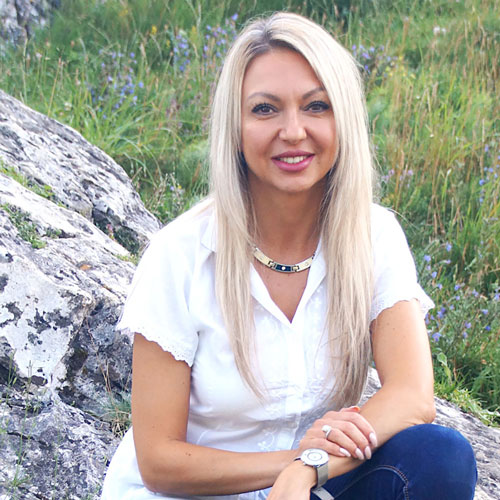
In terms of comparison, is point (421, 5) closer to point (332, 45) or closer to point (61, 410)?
point (332, 45)

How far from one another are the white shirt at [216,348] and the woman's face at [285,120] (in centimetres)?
24

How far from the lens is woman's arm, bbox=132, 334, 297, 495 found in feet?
6.92

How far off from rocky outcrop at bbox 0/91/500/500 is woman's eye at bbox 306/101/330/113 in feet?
3.24

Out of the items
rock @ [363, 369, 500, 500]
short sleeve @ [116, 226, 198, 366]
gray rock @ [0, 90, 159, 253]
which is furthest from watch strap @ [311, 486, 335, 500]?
gray rock @ [0, 90, 159, 253]

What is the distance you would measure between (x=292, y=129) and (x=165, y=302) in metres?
0.58

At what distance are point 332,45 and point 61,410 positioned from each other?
1.41 meters

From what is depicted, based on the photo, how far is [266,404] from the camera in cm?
220

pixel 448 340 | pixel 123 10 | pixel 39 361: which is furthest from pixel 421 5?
pixel 39 361

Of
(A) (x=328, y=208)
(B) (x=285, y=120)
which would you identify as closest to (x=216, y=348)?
(A) (x=328, y=208)

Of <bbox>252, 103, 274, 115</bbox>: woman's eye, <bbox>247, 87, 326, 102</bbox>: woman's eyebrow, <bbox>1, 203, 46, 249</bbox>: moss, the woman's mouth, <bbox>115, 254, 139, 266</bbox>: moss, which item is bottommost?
<bbox>115, 254, 139, 266</bbox>: moss

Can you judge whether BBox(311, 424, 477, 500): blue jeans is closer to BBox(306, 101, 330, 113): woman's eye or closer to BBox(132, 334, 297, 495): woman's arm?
BBox(132, 334, 297, 495): woman's arm

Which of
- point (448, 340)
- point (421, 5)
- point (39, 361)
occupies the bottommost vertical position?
point (448, 340)

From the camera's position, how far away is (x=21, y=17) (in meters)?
5.71

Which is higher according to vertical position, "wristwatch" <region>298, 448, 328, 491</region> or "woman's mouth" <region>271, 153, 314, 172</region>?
"woman's mouth" <region>271, 153, 314, 172</region>
